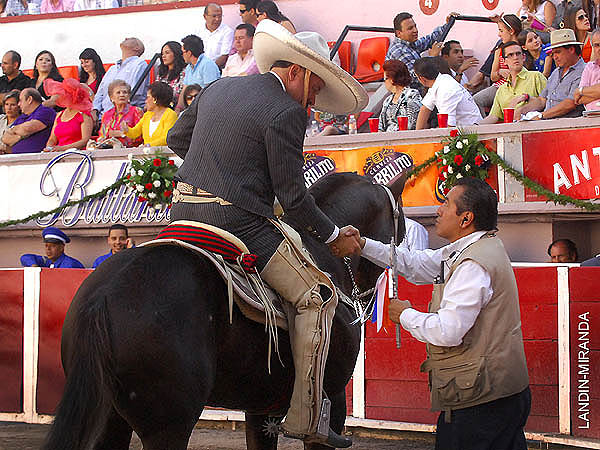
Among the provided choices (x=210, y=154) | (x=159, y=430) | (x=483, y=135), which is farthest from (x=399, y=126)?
(x=159, y=430)

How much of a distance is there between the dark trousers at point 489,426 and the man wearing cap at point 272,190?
52 centimetres

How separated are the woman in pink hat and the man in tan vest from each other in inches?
283

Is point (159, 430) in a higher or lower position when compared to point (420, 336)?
lower

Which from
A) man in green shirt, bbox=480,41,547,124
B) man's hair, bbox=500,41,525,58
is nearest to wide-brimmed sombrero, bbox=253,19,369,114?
man in green shirt, bbox=480,41,547,124

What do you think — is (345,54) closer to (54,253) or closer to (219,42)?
(219,42)

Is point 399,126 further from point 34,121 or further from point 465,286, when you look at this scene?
point 465,286

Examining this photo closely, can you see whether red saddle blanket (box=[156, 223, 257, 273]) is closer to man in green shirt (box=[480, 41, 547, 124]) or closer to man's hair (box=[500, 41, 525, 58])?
man in green shirt (box=[480, 41, 547, 124])

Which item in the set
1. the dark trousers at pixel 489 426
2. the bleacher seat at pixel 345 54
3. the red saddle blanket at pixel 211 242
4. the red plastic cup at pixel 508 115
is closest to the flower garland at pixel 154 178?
the bleacher seat at pixel 345 54

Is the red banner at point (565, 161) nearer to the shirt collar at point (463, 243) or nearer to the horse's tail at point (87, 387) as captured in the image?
the shirt collar at point (463, 243)

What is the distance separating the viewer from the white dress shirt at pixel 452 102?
795 centimetres

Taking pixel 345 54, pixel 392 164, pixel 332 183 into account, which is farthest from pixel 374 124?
pixel 332 183

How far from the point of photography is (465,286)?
10.4 ft

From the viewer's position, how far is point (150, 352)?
277 centimetres

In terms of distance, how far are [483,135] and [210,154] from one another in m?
4.77
